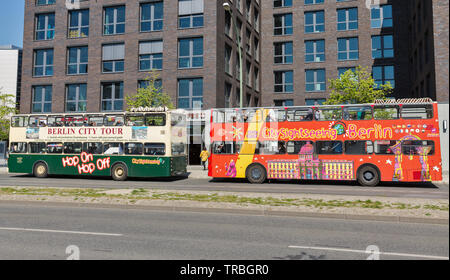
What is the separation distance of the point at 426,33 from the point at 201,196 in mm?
24984

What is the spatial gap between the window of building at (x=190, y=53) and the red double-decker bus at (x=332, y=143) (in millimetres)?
12208

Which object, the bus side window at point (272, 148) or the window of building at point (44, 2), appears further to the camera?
the window of building at point (44, 2)

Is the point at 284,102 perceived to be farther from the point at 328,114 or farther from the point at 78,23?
the point at 328,114

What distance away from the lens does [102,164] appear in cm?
1884

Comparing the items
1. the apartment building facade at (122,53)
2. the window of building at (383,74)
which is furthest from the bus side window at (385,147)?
the window of building at (383,74)

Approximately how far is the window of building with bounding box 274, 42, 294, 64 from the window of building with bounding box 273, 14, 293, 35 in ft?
4.52

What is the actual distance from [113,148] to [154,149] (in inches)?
96.2

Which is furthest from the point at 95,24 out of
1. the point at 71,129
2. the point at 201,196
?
the point at 201,196

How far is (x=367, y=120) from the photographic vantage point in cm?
1580

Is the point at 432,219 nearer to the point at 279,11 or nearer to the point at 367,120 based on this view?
the point at 367,120

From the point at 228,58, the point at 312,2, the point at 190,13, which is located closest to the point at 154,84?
the point at 190,13

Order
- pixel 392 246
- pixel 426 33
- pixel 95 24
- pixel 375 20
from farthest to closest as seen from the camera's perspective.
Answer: pixel 375 20 < pixel 95 24 < pixel 426 33 < pixel 392 246

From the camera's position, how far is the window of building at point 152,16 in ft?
98.1

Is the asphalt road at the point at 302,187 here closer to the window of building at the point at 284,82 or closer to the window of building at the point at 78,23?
the window of building at the point at 78,23
